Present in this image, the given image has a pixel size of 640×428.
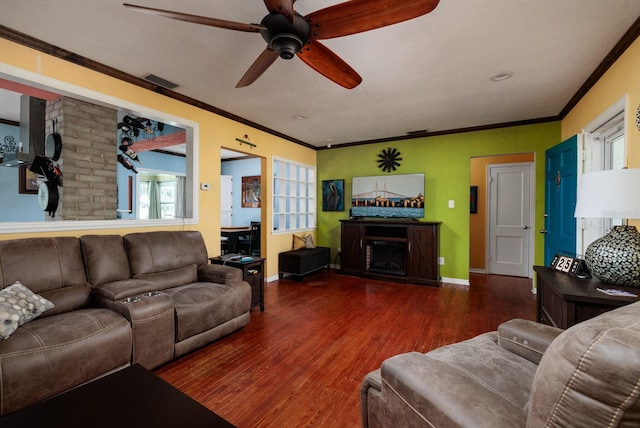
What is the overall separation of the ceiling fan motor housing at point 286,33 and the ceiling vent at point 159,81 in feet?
5.88

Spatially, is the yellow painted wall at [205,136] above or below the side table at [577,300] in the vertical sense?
above

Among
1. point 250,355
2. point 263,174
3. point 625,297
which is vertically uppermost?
point 263,174

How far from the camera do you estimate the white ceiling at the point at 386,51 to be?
6.32ft

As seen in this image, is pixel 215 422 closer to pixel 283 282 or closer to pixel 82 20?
pixel 82 20

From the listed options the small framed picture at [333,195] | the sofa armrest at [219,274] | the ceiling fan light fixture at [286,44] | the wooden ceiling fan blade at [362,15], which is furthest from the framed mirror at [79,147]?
the small framed picture at [333,195]

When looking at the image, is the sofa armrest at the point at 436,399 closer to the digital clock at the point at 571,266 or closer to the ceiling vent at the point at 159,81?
the digital clock at the point at 571,266

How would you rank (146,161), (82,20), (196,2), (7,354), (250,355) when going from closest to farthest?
(7,354)
(196,2)
(82,20)
(250,355)
(146,161)

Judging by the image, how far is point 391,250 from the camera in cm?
500

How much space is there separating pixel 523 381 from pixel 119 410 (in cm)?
162

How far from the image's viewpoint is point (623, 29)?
2.09 m

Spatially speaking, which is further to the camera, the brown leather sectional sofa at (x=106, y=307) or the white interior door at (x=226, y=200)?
the white interior door at (x=226, y=200)

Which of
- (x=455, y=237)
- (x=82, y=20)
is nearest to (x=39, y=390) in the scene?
(x=82, y=20)

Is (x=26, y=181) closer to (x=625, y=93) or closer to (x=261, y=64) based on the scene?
(x=261, y=64)

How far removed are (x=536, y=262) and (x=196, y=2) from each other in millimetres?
5116
